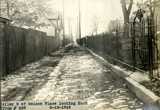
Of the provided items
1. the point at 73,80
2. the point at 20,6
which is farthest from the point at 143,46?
the point at 20,6

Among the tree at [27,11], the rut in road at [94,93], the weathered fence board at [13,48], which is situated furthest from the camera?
Answer: the tree at [27,11]

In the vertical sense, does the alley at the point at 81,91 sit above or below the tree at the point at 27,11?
below

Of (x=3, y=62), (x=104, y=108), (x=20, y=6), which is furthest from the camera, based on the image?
(x=20, y=6)

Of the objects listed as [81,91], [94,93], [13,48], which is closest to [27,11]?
[13,48]

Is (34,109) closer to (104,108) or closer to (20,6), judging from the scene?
(104,108)

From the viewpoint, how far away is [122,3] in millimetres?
19969

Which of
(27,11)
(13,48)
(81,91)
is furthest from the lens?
(27,11)

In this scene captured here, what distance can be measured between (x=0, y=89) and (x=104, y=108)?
2795mm

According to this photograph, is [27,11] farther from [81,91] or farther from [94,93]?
[94,93]

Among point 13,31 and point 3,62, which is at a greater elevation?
point 13,31

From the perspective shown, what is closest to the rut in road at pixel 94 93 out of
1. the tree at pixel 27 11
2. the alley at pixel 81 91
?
the alley at pixel 81 91

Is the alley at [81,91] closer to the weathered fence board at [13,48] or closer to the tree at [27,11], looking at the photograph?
the weathered fence board at [13,48]

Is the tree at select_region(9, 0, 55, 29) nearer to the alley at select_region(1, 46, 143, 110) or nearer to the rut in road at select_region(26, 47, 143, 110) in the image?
the alley at select_region(1, 46, 143, 110)

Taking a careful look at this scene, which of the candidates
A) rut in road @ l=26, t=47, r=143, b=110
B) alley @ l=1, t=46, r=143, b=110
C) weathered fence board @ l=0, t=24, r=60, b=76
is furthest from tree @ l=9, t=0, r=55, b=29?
rut in road @ l=26, t=47, r=143, b=110
